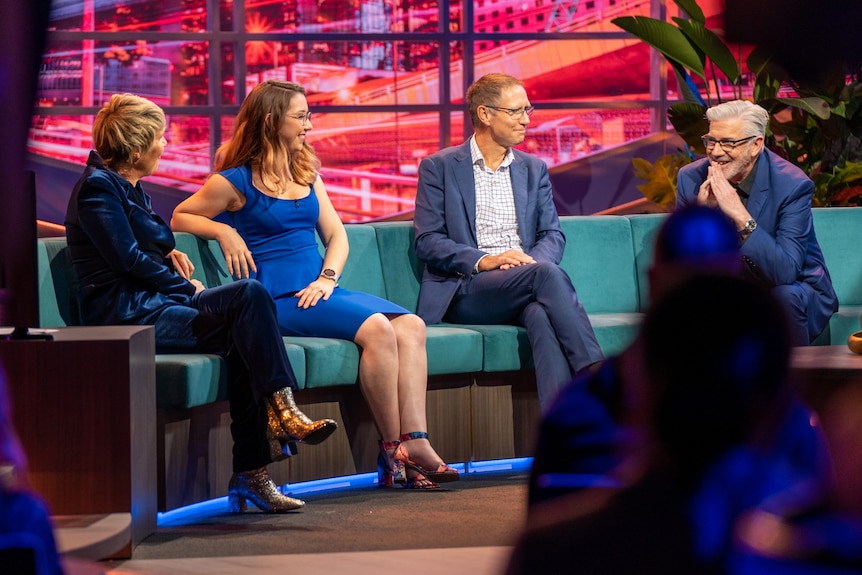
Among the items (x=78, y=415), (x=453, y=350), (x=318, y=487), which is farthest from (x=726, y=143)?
(x=78, y=415)

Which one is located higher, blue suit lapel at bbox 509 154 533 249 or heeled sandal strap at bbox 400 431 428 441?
blue suit lapel at bbox 509 154 533 249

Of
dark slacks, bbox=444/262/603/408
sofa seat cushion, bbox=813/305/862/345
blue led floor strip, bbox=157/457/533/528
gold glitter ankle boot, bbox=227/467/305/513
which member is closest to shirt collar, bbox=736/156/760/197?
sofa seat cushion, bbox=813/305/862/345

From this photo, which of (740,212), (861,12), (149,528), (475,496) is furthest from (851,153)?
(861,12)

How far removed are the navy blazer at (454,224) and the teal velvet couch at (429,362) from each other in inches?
5.7

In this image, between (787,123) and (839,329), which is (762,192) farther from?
(787,123)

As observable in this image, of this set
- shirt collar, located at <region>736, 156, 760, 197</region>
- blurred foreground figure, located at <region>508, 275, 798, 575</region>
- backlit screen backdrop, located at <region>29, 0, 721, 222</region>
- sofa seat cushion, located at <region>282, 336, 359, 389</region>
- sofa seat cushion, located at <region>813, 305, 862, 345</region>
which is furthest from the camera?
backlit screen backdrop, located at <region>29, 0, 721, 222</region>

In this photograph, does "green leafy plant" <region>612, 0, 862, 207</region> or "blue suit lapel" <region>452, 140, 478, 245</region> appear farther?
"green leafy plant" <region>612, 0, 862, 207</region>

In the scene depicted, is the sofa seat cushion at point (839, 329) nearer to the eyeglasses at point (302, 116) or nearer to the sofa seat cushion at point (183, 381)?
the eyeglasses at point (302, 116)

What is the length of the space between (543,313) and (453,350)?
12.8 inches

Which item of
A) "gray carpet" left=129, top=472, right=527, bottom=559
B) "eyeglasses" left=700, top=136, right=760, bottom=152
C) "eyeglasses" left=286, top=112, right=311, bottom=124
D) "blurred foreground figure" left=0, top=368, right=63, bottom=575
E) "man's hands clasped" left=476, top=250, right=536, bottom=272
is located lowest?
"gray carpet" left=129, top=472, right=527, bottom=559

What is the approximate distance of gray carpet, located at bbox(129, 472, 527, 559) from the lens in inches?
121

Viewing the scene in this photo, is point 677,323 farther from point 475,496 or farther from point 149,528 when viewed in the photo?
point 475,496

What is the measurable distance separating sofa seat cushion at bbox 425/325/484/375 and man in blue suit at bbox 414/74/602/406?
19 centimetres

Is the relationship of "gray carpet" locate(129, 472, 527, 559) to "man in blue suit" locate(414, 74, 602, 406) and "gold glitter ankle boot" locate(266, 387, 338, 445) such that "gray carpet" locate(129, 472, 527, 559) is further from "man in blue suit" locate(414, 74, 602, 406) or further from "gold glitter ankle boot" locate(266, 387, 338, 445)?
"man in blue suit" locate(414, 74, 602, 406)
